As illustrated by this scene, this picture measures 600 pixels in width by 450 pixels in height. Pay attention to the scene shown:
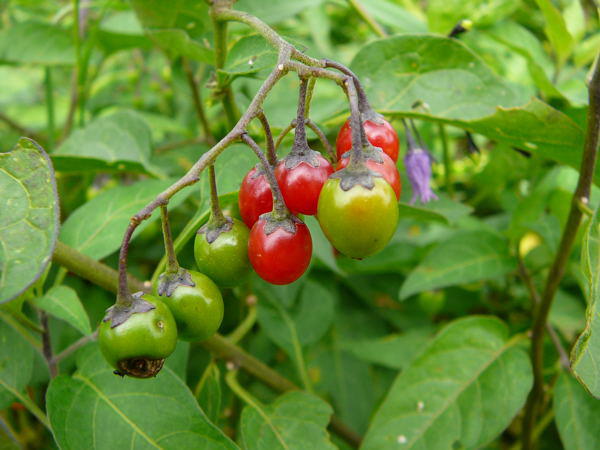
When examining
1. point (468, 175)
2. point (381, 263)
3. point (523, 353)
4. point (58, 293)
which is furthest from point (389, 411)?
point (468, 175)

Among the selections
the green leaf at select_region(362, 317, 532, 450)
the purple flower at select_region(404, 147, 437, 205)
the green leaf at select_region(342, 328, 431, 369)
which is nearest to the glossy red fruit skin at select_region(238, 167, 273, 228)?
the purple flower at select_region(404, 147, 437, 205)

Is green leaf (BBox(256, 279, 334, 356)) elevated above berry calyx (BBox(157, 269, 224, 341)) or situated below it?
below

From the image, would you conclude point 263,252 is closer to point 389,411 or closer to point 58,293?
point 58,293

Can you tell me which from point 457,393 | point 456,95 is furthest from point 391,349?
point 456,95

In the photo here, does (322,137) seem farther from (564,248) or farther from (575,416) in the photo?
(575,416)

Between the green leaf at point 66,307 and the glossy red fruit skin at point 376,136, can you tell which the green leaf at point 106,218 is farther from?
the glossy red fruit skin at point 376,136

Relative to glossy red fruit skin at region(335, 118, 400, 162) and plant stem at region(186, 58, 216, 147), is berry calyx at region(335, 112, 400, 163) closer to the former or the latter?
glossy red fruit skin at region(335, 118, 400, 162)
